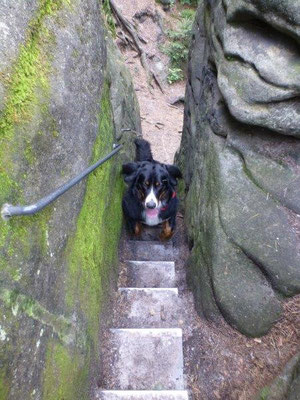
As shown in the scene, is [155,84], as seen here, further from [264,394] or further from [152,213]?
[264,394]

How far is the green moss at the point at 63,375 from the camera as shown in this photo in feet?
6.27

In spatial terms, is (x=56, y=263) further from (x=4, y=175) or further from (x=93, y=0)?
(x=93, y=0)

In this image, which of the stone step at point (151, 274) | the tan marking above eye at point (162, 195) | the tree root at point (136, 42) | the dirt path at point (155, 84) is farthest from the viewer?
the tree root at point (136, 42)

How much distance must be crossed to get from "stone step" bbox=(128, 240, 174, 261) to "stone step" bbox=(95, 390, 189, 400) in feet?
6.95

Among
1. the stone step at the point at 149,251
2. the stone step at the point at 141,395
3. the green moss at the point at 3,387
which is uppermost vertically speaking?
the green moss at the point at 3,387

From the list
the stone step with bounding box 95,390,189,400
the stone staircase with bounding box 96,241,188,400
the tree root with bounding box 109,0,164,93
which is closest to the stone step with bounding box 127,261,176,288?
the stone staircase with bounding box 96,241,188,400

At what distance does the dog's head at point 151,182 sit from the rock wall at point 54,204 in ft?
3.91

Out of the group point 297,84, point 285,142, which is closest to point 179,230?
point 285,142

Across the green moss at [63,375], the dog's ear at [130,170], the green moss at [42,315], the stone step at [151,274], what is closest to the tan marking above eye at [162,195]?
the dog's ear at [130,170]

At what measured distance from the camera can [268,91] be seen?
2838 mm

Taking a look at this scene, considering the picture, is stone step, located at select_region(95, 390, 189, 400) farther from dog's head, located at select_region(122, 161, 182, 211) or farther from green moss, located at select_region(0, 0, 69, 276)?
dog's head, located at select_region(122, 161, 182, 211)

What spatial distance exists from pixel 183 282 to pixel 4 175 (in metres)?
2.89

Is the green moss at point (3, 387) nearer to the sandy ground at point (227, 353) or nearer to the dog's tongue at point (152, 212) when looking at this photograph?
the sandy ground at point (227, 353)

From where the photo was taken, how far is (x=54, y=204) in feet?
6.98
